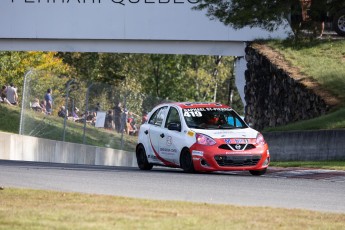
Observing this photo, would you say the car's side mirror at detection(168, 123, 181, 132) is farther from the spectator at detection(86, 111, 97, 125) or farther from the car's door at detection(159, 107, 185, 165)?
the spectator at detection(86, 111, 97, 125)

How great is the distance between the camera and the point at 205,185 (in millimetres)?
19281

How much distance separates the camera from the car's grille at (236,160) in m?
22.2

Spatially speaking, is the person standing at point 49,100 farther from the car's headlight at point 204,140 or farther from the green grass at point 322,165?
the car's headlight at point 204,140

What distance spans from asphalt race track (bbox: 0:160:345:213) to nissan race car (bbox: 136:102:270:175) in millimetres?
298

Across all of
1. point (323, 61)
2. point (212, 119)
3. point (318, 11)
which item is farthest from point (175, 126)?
point (323, 61)

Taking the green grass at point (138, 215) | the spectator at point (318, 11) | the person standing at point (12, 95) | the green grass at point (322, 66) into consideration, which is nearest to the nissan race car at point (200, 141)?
the green grass at point (138, 215)

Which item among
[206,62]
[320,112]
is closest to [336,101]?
[320,112]

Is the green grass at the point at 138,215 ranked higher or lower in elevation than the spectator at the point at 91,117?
lower

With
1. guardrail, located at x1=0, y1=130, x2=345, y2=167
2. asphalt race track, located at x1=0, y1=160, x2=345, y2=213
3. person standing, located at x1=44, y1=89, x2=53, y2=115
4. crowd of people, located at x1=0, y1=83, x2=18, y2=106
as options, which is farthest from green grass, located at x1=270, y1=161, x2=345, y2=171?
crowd of people, located at x1=0, y1=83, x2=18, y2=106

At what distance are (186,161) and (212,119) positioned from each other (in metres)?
1.05

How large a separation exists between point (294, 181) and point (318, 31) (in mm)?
14427

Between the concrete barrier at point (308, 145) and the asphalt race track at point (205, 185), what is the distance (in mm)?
5209

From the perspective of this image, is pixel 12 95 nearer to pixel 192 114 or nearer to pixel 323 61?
pixel 323 61

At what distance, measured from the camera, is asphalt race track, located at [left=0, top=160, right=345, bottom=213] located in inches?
655
